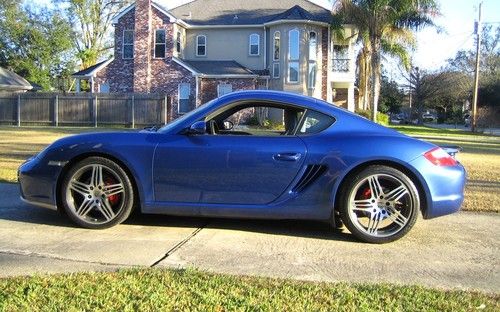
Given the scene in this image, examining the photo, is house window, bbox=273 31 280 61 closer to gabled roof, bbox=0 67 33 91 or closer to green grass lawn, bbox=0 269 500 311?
gabled roof, bbox=0 67 33 91

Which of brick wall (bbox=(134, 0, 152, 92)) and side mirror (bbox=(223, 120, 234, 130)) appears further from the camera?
brick wall (bbox=(134, 0, 152, 92))

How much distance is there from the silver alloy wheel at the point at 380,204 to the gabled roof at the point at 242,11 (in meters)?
28.4

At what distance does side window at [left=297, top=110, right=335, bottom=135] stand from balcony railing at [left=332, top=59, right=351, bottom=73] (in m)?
29.4

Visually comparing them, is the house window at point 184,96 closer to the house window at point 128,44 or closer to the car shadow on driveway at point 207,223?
the house window at point 128,44

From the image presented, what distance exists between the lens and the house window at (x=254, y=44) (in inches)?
1314

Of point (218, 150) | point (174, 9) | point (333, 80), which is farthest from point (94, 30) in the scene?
point (218, 150)

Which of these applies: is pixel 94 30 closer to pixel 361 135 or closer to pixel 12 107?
pixel 12 107

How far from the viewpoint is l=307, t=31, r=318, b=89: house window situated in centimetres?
3197

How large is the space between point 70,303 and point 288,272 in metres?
1.62

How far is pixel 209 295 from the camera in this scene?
3.36 meters

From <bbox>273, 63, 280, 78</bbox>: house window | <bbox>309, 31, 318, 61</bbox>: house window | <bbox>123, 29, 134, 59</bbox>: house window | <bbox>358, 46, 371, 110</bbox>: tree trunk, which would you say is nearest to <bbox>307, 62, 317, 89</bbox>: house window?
<bbox>309, 31, 318, 61</bbox>: house window

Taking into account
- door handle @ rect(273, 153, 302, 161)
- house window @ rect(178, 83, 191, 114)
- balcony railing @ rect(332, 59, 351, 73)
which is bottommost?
door handle @ rect(273, 153, 302, 161)

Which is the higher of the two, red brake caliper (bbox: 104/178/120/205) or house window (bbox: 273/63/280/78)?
house window (bbox: 273/63/280/78)

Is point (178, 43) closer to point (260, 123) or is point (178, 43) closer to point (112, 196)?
point (260, 123)
